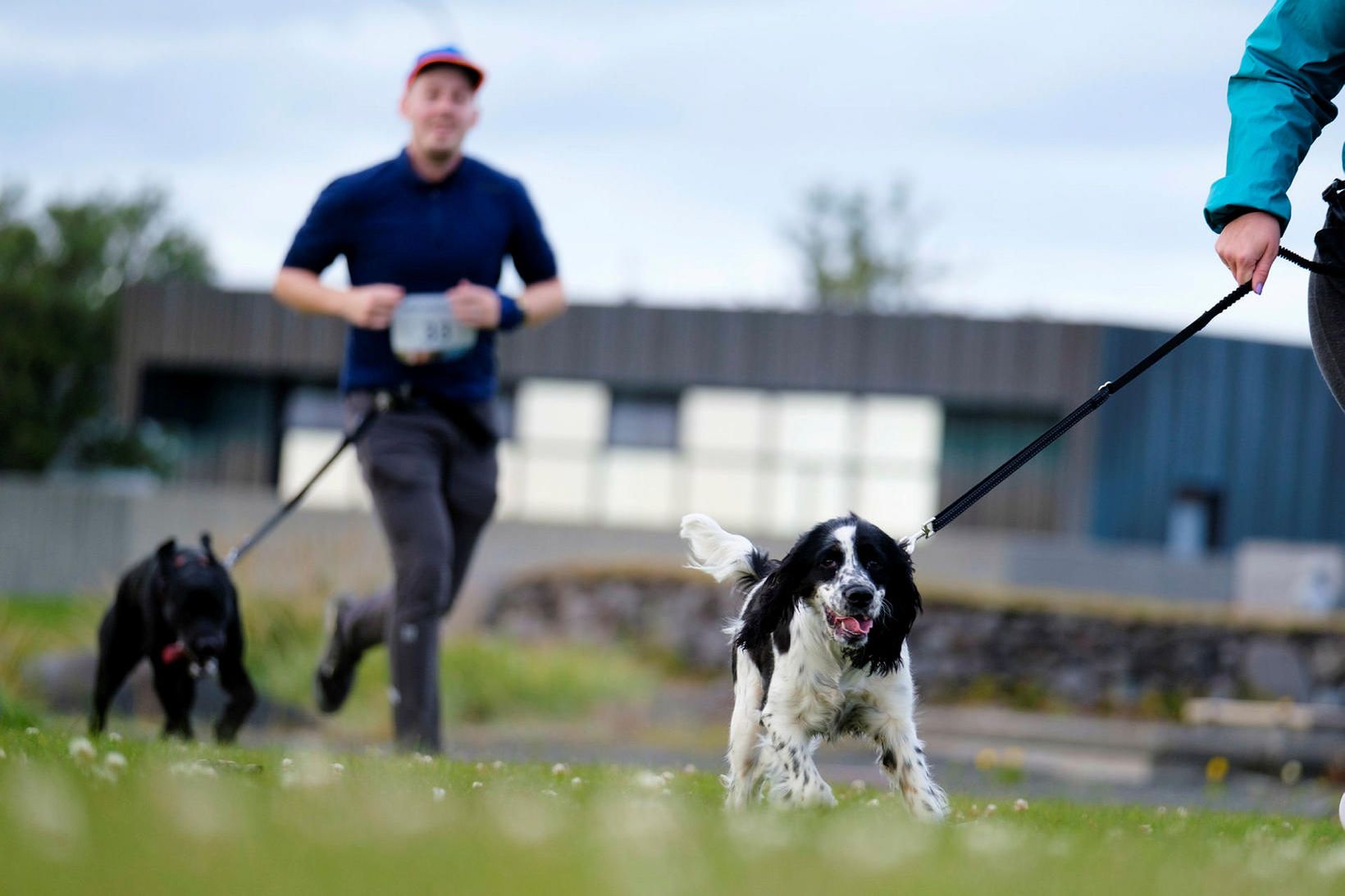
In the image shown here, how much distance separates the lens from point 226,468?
36531 mm

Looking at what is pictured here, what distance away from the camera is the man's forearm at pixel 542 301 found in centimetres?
773

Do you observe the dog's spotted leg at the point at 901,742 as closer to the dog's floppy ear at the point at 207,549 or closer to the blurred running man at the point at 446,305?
the blurred running man at the point at 446,305

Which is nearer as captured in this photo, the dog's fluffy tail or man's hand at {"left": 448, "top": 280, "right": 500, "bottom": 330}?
the dog's fluffy tail

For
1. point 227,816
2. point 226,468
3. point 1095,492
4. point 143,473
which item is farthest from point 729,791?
point 143,473

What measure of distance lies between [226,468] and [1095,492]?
53.0 ft

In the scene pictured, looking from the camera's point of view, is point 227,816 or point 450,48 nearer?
point 227,816

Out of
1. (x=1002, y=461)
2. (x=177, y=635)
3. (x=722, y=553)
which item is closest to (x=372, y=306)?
(x=177, y=635)

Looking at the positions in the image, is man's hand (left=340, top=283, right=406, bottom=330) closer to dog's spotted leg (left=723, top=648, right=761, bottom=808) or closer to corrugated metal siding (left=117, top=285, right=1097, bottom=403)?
dog's spotted leg (left=723, top=648, right=761, bottom=808)

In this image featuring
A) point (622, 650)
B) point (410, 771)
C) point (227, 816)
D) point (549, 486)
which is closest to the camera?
point (227, 816)

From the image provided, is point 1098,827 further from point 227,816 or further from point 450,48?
point 450,48

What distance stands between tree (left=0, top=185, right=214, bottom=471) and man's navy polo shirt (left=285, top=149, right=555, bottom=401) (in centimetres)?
3826

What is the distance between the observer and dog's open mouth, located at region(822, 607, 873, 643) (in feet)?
16.9

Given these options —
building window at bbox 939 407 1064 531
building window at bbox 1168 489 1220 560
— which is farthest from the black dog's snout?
building window at bbox 1168 489 1220 560

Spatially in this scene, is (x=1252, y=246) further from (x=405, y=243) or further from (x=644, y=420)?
(x=644, y=420)
